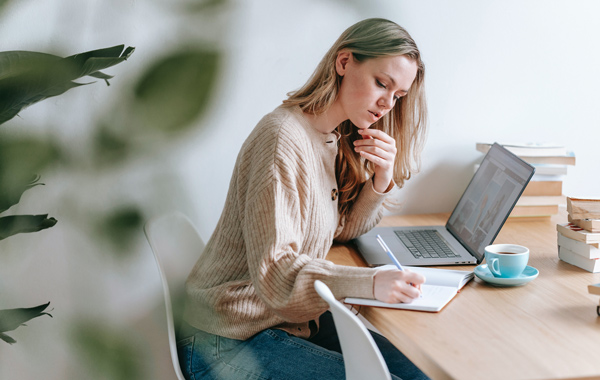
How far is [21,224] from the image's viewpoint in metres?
0.17

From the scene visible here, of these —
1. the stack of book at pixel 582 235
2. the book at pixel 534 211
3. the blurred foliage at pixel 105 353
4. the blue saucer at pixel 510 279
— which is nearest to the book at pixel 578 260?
the stack of book at pixel 582 235

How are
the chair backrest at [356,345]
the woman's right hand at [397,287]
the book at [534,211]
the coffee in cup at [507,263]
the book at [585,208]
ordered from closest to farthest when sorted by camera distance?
the chair backrest at [356,345] → the woman's right hand at [397,287] → the coffee in cup at [507,263] → the book at [585,208] → the book at [534,211]

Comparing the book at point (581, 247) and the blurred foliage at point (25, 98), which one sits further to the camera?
the book at point (581, 247)

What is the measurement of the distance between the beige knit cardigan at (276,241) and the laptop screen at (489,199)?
346mm

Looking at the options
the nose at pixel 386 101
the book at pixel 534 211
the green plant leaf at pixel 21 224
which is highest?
the green plant leaf at pixel 21 224

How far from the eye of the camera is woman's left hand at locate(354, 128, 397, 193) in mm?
1379

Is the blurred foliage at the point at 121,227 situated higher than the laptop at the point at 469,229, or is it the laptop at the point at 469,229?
the blurred foliage at the point at 121,227

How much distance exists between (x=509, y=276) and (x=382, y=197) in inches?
16.3

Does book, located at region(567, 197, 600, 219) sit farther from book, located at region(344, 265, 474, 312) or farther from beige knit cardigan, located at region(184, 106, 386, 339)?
beige knit cardigan, located at region(184, 106, 386, 339)

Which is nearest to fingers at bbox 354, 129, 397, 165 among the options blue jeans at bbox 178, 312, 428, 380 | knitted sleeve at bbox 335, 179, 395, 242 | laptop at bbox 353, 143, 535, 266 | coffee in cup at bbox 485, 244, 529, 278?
knitted sleeve at bbox 335, 179, 395, 242

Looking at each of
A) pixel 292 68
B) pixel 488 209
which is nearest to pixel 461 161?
pixel 488 209

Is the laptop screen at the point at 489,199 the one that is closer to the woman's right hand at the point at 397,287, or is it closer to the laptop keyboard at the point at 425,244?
the laptop keyboard at the point at 425,244

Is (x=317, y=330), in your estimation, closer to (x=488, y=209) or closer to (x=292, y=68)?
(x=488, y=209)

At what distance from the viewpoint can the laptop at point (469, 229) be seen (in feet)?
4.35
